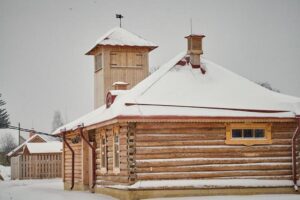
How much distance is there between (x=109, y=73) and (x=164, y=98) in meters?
13.0

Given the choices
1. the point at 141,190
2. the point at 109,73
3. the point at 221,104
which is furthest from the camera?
the point at 109,73

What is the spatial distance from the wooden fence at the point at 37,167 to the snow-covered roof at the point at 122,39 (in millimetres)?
14903

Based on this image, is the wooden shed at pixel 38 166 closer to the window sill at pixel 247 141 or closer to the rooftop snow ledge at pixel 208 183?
the rooftop snow ledge at pixel 208 183

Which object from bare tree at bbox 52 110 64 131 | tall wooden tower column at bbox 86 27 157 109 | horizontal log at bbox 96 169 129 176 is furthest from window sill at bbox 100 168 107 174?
bare tree at bbox 52 110 64 131

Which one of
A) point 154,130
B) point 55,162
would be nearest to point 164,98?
point 154,130

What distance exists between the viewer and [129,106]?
2323 centimetres

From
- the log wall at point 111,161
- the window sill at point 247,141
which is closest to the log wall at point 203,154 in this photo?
the window sill at point 247,141

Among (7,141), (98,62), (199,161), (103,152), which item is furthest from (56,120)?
(199,161)

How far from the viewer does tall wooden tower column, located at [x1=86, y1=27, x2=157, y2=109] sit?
36.9 metres

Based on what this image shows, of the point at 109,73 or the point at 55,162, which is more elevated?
the point at 109,73

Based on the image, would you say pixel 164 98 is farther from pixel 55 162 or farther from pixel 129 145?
pixel 55 162

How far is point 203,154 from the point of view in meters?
24.1

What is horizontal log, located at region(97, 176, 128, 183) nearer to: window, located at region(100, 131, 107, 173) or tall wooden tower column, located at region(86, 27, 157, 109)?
window, located at region(100, 131, 107, 173)

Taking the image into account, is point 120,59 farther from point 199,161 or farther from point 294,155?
point 294,155
